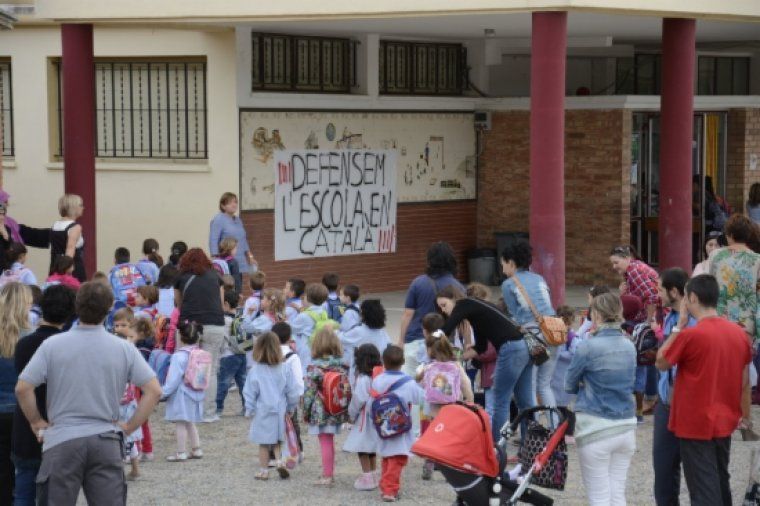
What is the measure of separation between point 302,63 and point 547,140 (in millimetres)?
5334

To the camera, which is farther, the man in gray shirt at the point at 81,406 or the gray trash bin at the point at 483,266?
the gray trash bin at the point at 483,266

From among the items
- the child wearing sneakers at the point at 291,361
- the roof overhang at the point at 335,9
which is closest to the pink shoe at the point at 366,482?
the child wearing sneakers at the point at 291,361

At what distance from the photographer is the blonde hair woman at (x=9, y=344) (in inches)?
332

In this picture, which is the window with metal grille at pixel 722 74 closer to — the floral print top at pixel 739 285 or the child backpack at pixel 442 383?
the floral print top at pixel 739 285

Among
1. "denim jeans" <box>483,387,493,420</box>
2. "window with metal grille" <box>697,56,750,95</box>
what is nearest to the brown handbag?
"denim jeans" <box>483,387,493,420</box>

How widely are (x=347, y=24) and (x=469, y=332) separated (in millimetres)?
8216

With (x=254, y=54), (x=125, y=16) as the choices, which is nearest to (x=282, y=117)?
(x=254, y=54)

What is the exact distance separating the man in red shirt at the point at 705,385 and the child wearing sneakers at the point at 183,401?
4.30 meters

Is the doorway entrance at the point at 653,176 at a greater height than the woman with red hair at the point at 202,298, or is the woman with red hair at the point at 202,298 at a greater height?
the doorway entrance at the point at 653,176

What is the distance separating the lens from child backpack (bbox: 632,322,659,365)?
11.6 m

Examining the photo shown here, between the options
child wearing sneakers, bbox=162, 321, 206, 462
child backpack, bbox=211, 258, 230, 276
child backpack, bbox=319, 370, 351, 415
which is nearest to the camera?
child backpack, bbox=319, 370, 351, 415

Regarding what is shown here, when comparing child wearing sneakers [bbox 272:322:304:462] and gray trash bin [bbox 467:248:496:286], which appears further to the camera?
gray trash bin [bbox 467:248:496:286]

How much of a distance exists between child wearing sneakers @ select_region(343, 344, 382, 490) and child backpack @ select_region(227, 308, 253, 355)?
2663mm

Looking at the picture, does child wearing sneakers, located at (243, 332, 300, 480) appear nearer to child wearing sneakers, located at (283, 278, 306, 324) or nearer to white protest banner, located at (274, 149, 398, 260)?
child wearing sneakers, located at (283, 278, 306, 324)
